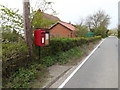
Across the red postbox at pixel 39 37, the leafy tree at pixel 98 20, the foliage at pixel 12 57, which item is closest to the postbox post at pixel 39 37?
the red postbox at pixel 39 37

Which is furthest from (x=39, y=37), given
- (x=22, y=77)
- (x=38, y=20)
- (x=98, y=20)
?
(x=98, y=20)

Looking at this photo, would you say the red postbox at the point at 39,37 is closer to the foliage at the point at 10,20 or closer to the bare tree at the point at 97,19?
the foliage at the point at 10,20

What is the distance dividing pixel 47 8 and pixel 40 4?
1.48 feet

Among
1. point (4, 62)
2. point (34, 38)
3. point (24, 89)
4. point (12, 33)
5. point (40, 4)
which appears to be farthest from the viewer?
point (40, 4)

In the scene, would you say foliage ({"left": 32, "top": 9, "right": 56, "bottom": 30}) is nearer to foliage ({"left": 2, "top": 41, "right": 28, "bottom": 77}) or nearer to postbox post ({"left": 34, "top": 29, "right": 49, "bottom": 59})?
postbox post ({"left": 34, "top": 29, "right": 49, "bottom": 59})

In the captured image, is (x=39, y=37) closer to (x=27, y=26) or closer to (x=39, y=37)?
(x=39, y=37)

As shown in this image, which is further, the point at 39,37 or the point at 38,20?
the point at 38,20

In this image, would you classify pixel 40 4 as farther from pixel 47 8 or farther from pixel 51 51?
pixel 51 51

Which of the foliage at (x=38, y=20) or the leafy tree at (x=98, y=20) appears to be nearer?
the foliage at (x=38, y=20)

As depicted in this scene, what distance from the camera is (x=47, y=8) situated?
776cm

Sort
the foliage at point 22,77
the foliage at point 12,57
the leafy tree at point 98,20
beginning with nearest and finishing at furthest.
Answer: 1. the foliage at point 22,77
2. the foliage at point 12,57
3. the leafy tree at point 98,20

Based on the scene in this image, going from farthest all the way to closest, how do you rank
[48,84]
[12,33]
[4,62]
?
[12,33] < [48,84] < [4,62]

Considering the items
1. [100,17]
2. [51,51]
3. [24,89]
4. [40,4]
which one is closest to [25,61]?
[24,89]

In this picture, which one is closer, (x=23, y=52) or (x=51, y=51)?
(x=23, y=52)
